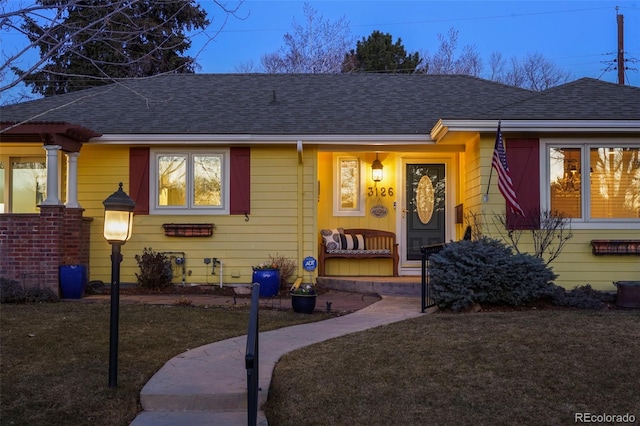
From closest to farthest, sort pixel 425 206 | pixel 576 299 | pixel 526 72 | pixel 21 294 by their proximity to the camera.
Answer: pixel 576 299
pixel 21 294
pixel 425 206
pixel 526 72

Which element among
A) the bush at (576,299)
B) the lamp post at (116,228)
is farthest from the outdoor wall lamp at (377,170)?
the lamp post at (116,228)

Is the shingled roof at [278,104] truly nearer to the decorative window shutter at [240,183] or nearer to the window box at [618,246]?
the decorative window shutter at [240,183]

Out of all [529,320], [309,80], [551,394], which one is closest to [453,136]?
[529,320]

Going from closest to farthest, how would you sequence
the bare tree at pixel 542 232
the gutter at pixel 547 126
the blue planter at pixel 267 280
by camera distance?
the gutter at pixel 547 126, the bare tree at pixel 542 232, the blue planter at pixel 267 280

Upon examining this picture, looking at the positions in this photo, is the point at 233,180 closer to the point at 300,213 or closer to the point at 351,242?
the point at 300,213

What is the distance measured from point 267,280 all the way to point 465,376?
512 cm

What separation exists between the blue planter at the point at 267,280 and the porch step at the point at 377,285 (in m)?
1.18

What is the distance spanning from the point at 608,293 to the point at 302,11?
2083 cm

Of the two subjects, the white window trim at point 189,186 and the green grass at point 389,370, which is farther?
the white window trim at point 189,186

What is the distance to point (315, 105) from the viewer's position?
11.8 meters

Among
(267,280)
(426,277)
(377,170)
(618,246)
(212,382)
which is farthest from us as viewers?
(377,170)

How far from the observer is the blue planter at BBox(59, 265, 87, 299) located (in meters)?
9.32

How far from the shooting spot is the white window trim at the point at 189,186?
1057 centimetres

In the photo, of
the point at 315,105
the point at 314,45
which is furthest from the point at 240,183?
the point at 314,45
